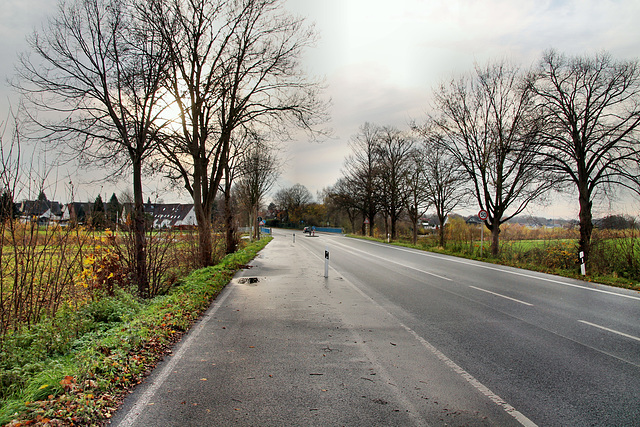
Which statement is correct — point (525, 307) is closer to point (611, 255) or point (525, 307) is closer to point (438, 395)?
point (438, 395)

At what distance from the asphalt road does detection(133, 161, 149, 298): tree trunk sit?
2091 mm

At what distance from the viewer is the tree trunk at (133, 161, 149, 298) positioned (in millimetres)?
8609

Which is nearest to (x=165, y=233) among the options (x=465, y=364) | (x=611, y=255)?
(x=465, y=364)

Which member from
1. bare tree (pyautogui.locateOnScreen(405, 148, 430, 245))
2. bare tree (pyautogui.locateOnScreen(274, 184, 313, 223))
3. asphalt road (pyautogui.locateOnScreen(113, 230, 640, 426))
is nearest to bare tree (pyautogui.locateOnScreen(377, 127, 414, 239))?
bare tree (pyautogui.locateOnScreen(405, 148, 430, 245))

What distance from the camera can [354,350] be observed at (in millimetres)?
5199

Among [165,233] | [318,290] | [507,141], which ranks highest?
[507,141]

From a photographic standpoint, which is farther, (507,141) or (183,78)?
(507,141)

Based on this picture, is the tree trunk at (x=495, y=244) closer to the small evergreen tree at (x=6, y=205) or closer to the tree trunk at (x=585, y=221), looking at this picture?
the tree trunk at (x=585, y=221)

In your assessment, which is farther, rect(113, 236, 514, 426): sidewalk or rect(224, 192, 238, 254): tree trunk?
rect(224, 192, 238, 254): tree trunk

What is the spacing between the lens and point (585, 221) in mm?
17031

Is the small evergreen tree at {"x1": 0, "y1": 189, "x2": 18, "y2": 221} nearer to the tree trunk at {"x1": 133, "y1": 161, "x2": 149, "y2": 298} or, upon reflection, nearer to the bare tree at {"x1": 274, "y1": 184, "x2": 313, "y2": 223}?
the tree trunk at {"x1": 133, "y1": 161, "x2": 149, "y2": 298}

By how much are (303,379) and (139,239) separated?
6111mm

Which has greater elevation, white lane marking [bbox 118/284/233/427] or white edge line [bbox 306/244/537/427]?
white lane marking [bbox 118/284/233/427]

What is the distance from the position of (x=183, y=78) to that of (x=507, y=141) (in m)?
17.7
